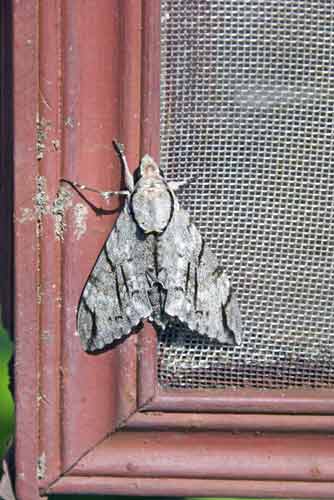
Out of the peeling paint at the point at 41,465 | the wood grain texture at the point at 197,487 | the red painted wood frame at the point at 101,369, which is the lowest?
the wood grain texture at the point at 197,487

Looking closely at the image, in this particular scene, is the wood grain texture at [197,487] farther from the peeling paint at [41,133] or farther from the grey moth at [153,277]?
the peeling paint at [41,133]

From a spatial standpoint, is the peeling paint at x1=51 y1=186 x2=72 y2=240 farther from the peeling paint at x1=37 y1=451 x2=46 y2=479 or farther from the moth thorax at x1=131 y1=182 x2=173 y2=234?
the peeling paint at x1=37 y1=451 x2=46 y2=479

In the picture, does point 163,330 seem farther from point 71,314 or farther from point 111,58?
point 111,58

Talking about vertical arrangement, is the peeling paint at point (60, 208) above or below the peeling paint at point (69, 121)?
below

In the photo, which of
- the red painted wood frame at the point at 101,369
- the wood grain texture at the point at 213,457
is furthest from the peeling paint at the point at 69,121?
the wood grain texture at the point at 213,457

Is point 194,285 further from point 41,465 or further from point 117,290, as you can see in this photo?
point 41,465

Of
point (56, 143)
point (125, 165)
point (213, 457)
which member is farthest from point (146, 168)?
point (213, 457)

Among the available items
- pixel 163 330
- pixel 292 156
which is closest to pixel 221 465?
pixel 163 330

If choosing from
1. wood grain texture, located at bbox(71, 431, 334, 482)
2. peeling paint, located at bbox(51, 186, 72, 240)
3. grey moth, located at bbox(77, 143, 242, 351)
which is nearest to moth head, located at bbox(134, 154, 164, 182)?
grey moth, located at bbox(77, 143, 242, 351)
